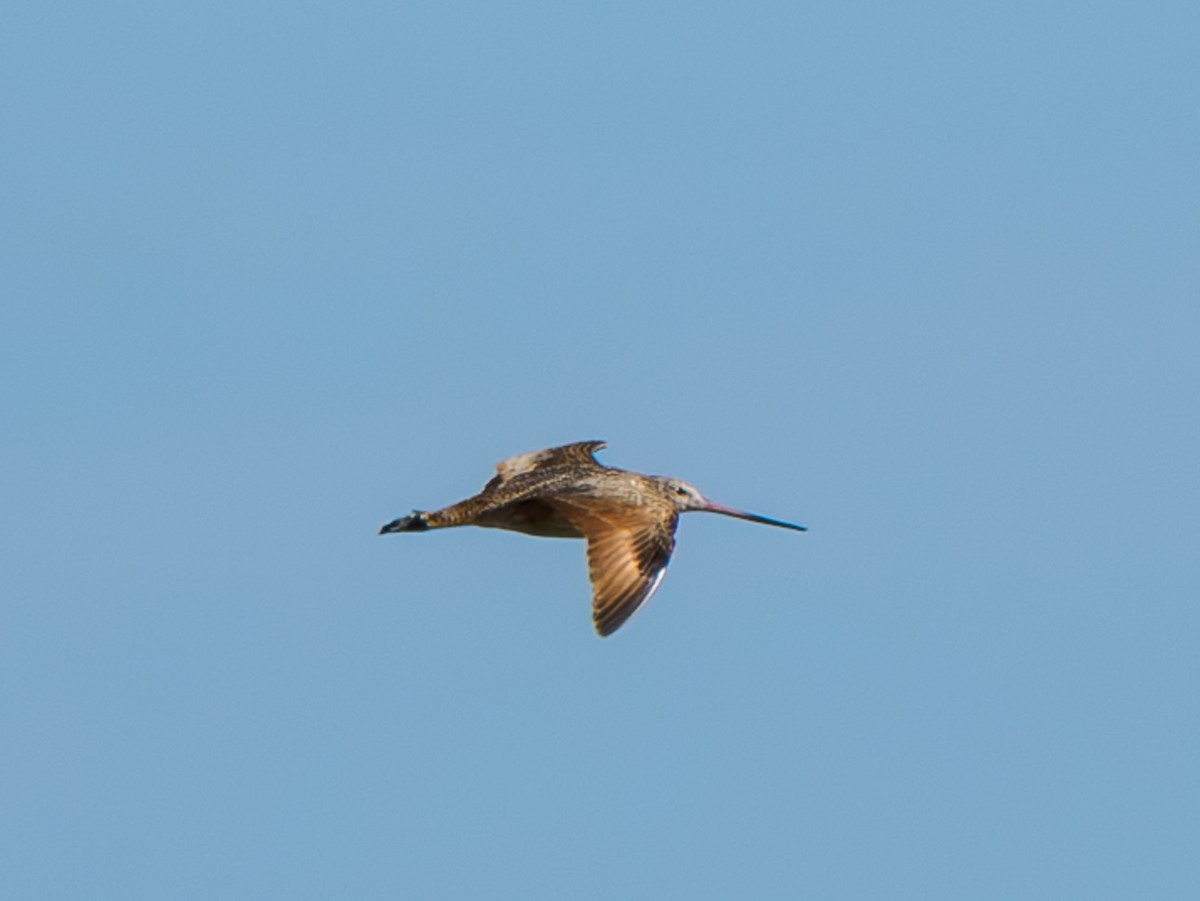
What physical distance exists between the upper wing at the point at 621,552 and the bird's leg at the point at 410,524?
6.37ft

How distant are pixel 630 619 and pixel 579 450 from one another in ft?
21.1

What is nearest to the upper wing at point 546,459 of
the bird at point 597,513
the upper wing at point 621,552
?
the bird at point 597,513

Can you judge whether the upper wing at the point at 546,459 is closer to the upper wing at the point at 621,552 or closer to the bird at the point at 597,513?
the bird at the point at 597,513

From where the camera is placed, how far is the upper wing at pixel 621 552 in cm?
2742

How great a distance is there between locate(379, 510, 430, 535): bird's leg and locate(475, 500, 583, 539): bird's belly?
0.61 meters

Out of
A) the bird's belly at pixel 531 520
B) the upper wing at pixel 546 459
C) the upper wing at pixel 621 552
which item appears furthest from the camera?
the upper wing at pixel 546 459

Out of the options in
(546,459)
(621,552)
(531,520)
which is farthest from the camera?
(546,459)

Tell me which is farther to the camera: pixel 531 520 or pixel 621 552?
pixel 531 520

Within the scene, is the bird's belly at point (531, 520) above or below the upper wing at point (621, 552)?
above

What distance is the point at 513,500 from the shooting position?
3084 cm

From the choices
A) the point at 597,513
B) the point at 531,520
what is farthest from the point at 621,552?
the point at 531,520

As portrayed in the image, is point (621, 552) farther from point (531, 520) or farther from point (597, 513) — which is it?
point (531, 520)

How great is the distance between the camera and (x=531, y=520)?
1218 inches

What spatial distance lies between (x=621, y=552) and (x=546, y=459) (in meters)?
5.05
